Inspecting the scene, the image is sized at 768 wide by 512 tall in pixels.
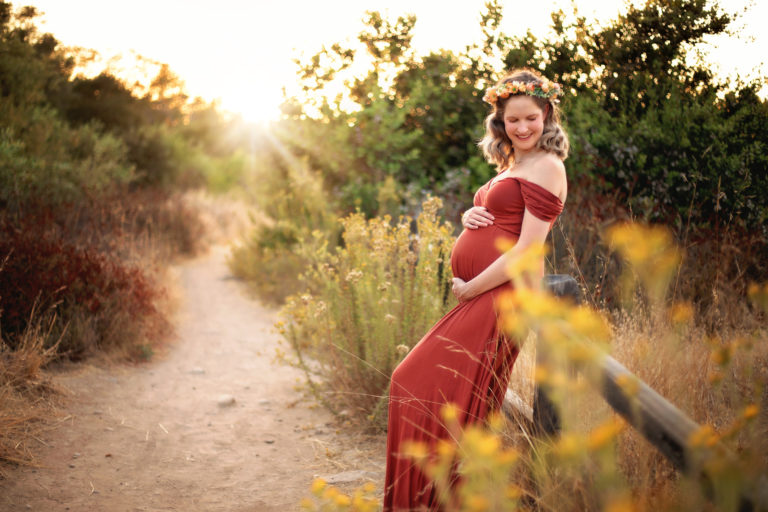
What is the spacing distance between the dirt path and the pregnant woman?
2.89 ft

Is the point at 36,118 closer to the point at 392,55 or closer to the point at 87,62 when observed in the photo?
the point at 392,55

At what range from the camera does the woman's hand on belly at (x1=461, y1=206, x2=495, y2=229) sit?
247 cm

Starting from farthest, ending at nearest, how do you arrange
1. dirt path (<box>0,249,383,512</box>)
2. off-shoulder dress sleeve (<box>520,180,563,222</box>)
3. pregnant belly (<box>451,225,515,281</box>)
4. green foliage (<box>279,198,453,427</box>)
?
green foliage (<box>279,198,453,427</box>), dirt path (<box>0,249,383,512</box>), pregnant belly (<box>451,225,515,281</box>), off-shoulder dress sleeve (<box>520,180,563,222</box>)

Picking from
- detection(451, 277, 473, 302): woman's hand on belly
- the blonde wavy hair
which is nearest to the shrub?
detection(451, 277, 473, 302): woman's hand on belly

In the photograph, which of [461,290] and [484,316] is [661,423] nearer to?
[484,316]

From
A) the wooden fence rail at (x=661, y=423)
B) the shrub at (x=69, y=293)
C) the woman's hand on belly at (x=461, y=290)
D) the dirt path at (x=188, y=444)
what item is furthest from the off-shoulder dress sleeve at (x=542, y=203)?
the shrub at (x=69, y=293)

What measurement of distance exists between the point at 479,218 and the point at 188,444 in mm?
2635

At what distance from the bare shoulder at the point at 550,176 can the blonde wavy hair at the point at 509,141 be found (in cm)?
11

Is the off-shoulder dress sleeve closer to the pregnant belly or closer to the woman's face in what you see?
the pregnant belly

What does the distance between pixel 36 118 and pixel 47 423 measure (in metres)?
6.44

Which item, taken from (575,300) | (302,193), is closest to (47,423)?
(575,300)

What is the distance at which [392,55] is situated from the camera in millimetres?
8203

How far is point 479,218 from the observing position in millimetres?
2494

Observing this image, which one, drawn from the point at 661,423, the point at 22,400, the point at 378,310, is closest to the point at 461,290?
the point at 661,423
